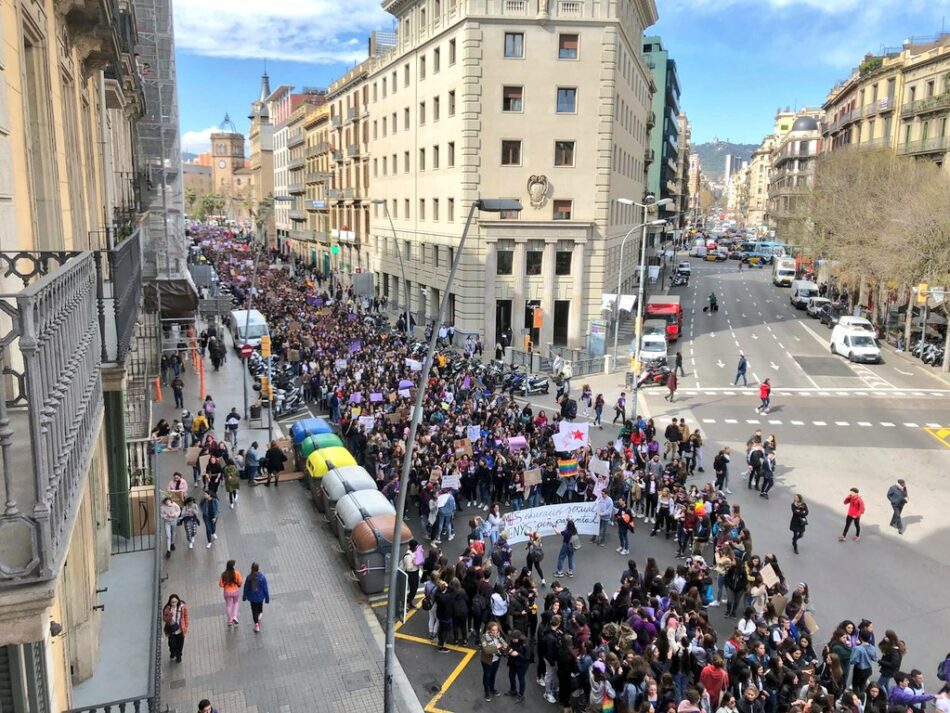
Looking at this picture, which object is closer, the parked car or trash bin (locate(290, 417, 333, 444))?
trash bin (locate(290, 417, 333, 444))

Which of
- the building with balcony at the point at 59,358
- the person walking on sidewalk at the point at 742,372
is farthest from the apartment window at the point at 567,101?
the building with balcony at the point at 59,358

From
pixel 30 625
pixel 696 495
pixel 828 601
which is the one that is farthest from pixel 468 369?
pixel 30 625

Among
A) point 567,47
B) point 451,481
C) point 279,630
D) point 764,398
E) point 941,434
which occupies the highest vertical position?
point 567,47

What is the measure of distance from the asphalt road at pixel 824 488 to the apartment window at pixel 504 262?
11041 mm

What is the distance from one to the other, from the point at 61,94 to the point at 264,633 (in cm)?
1001

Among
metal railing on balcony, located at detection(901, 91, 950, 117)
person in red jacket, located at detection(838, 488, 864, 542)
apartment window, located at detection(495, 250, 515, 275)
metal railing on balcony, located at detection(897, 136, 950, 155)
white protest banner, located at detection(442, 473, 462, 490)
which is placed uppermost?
metal railing on balcony, located at detection(901, 91, 950, 117)

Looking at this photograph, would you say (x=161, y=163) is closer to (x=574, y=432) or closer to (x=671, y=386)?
(x=574, y=432)

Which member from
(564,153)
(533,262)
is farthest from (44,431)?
(564,153)

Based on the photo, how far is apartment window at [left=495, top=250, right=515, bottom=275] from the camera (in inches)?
1711

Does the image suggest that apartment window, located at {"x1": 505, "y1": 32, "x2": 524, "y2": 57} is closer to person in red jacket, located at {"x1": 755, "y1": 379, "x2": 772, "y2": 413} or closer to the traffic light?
person in red jacket, located at {"x1": 755, "y1": 379, "x2": 772, "y2": 413}

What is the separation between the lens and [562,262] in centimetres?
4381

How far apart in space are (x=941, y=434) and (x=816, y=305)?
32.5 metres

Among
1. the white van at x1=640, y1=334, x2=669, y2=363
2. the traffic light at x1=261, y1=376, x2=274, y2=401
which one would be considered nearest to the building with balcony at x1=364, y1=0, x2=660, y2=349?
the white van at x1=640, y1=334, x2=669, y2=363

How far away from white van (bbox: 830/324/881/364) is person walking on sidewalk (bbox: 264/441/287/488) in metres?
32.0
